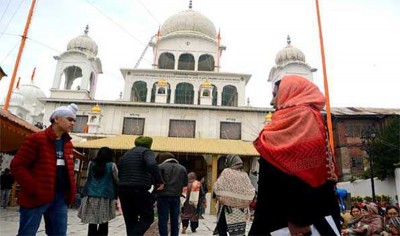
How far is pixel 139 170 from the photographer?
13.1 ft

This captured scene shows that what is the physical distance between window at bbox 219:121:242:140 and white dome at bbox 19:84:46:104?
28.4m

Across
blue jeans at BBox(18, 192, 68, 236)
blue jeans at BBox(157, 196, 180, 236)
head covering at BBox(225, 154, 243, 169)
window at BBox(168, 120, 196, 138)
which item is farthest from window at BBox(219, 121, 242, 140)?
blue jeans at BBox(18, 192, 68, 236)

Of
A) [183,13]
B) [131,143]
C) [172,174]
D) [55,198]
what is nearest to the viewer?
[55,198]

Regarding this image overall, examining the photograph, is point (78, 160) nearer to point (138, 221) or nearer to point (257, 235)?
point (138, 221)

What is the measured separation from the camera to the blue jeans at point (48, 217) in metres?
2.70

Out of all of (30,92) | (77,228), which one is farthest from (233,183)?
(30,92)

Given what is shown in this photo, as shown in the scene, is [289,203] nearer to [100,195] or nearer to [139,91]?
[100,195]

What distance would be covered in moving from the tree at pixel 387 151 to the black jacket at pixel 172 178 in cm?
1670

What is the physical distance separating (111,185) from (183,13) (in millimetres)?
29088

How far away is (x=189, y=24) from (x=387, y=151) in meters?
20.5

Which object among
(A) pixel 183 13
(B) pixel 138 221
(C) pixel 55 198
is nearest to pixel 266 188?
(C) pixel 55 198

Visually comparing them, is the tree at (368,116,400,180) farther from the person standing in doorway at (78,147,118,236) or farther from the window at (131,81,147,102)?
the person standing in doorway at (78,147,118,236)

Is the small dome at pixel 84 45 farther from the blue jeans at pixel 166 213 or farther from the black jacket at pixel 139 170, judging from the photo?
the black jacket at pixel 139 170

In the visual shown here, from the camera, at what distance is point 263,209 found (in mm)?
1812
